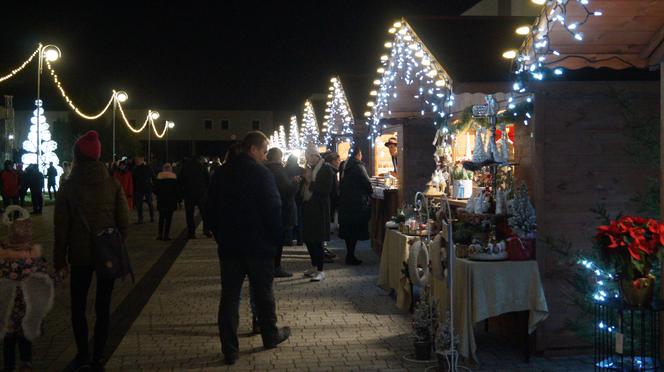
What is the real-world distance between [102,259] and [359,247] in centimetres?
985

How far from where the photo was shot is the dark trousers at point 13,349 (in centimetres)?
Result: 580

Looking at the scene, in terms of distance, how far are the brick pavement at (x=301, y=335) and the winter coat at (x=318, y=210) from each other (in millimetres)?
691

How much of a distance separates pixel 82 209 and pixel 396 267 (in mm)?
4280

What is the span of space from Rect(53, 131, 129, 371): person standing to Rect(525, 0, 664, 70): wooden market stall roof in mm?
3800

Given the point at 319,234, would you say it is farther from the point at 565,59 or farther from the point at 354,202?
the point at 565,59

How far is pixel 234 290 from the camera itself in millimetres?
6520

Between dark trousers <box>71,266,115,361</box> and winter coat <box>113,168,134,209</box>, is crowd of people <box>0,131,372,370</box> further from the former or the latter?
winter coat <box>113,168,134,209</box>

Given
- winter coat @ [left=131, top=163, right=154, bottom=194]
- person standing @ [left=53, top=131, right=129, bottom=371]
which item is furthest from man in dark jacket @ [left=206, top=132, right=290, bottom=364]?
winter coat @ [left=131, top=163, right=154, bottom=194]

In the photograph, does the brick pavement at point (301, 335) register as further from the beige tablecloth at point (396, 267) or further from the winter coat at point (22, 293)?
→ the winter coat at point (22, 293)

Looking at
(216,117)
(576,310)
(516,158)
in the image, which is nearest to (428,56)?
(516,158)

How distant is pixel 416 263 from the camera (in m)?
7.17

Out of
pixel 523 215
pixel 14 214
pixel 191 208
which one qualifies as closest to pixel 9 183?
pixel 191 208

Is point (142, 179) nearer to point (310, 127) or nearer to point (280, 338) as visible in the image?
point (310, 127)

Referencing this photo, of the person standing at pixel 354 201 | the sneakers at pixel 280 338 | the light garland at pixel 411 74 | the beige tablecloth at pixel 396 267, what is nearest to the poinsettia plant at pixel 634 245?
the sneakers at pixel 280 338
